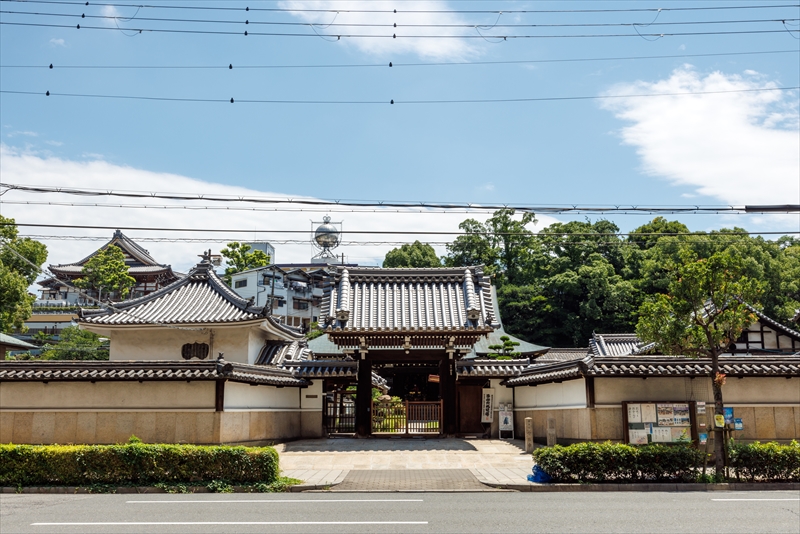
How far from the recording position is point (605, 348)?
3803 cm

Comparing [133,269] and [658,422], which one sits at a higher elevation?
[133,269]

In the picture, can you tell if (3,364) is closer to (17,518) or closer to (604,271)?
(17,518)

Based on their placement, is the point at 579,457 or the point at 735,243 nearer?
the point at 579,457

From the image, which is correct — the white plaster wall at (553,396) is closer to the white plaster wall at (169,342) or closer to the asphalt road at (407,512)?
the asphalt road at (407,512)

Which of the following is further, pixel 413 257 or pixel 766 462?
pixel 413 257

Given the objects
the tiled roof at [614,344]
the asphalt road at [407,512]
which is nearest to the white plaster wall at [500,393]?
the tiled roof at [614,344]

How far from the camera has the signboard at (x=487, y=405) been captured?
27.1 meters

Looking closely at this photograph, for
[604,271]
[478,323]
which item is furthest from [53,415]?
[604,271]

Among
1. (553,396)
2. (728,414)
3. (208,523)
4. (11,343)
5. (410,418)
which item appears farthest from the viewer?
(11,343)

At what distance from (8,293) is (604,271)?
4679 centimetres

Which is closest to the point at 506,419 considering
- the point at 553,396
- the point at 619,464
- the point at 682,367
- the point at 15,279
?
the point at 553,396

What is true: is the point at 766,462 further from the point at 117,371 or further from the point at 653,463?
the point at 117,371

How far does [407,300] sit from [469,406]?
5.22 meters

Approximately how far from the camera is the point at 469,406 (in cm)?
2752
